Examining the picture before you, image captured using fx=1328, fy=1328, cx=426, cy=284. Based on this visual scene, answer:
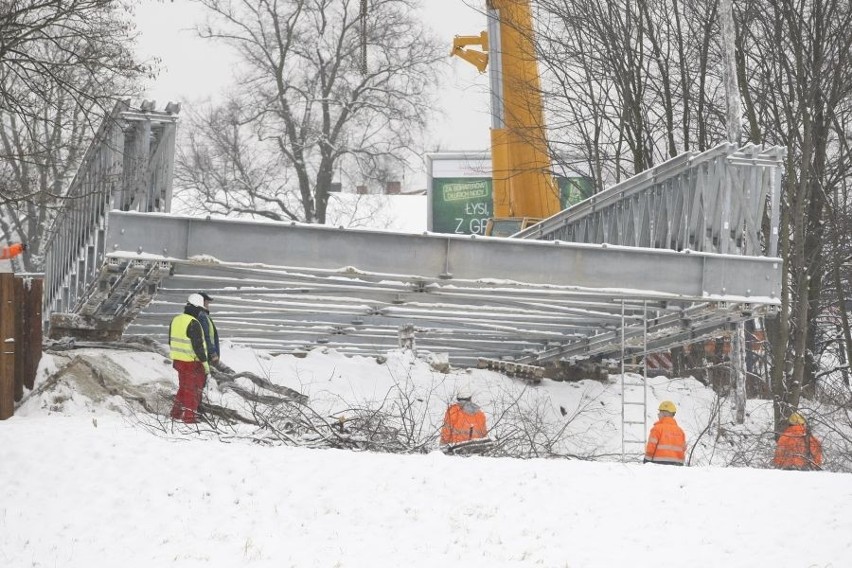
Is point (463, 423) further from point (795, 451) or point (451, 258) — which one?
point (795, 451)

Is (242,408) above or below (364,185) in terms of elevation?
below

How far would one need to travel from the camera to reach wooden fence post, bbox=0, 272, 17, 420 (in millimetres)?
14609

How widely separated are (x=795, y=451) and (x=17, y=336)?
30.5ft

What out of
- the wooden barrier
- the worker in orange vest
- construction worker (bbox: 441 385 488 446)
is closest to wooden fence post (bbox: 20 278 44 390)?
the wooden barrier

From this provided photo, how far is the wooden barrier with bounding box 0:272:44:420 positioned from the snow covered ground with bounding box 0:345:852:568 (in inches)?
55.6

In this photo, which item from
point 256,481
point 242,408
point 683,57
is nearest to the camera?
point 256,481

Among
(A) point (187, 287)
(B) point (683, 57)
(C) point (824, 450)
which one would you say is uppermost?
(B) point (683, 57)

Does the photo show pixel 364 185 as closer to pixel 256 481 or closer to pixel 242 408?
A: pixel 242 408

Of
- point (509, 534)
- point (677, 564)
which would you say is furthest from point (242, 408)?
point (677, 564)

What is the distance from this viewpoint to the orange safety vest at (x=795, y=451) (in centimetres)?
1570

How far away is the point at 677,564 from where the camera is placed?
985cm

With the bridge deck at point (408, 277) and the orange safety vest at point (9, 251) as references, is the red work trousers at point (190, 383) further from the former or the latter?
the orange safety vest at point (9, 251)

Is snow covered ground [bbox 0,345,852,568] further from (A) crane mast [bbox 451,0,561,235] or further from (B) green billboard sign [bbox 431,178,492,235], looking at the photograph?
(B) green billboard sign [bbox 431,178,492,235]

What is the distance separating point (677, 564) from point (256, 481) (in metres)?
3.70
